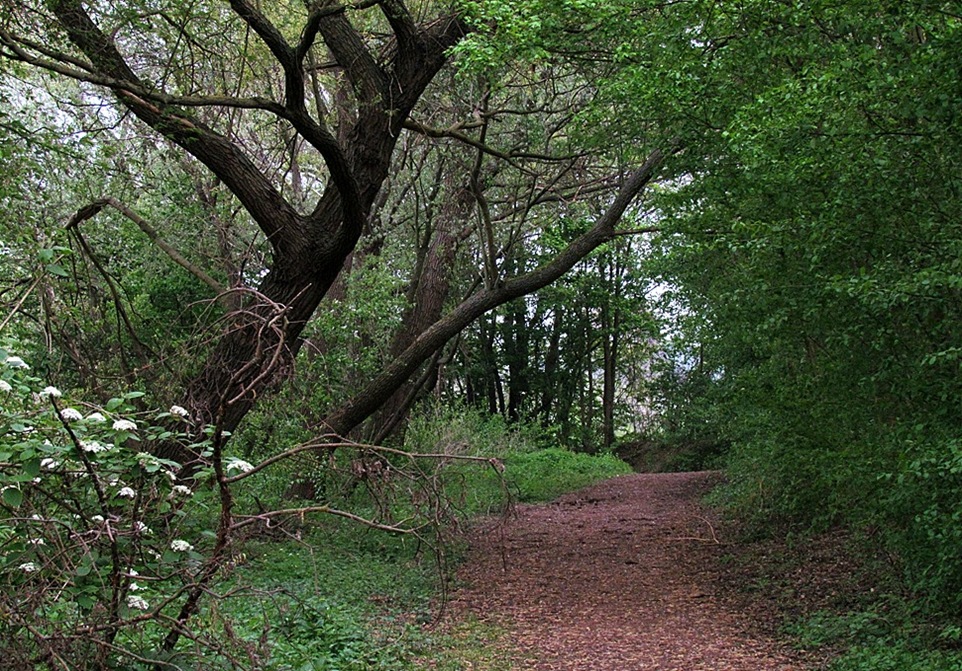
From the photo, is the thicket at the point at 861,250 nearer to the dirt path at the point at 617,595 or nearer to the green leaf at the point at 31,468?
the dirt path at the point at 617,595

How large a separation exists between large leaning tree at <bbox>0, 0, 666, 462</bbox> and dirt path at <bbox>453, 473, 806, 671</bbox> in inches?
97.0

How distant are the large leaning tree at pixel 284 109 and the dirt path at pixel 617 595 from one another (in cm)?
246

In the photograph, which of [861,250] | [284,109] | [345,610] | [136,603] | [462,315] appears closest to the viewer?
[136,603]

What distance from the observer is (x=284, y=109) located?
6.24m

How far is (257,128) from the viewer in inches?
424

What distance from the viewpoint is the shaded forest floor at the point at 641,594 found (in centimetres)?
657

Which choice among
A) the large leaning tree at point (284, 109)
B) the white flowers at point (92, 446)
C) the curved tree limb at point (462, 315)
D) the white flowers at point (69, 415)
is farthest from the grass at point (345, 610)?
the curved tree limb at point (462, 315)

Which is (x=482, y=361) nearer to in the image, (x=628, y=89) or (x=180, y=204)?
(x=180, y=204)

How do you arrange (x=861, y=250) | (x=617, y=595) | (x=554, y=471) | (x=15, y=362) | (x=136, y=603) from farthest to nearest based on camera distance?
(x=554, y=471) < (x=617, y=595) < (x=861, y=250) < (x=136, y=603) < (x=15, y=362)

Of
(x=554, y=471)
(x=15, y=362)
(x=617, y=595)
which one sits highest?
(x=15, y=362)

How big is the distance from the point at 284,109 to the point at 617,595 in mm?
5687

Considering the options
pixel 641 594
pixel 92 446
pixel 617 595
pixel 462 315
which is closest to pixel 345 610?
pixel 617 595

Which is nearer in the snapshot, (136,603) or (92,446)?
(92,446)

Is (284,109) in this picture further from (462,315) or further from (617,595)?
(617,595)
